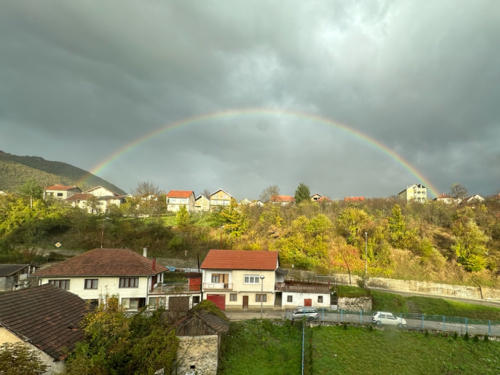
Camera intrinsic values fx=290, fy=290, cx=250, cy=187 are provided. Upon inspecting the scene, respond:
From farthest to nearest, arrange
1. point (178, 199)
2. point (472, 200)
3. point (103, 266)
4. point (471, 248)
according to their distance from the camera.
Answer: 1. point (178, 199)
2. point (472, 200)
3. point (471, 248)
4. point (103, 266)

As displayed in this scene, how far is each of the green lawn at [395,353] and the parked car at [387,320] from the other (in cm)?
84

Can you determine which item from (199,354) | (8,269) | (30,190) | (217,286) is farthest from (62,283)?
(30,190)

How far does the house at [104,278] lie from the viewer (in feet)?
99.1

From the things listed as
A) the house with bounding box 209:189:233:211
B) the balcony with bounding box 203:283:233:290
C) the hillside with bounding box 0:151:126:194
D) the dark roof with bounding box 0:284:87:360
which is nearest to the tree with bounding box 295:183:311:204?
the house with bounding box 209:189:233:211

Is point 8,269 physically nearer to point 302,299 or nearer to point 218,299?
point 218,299

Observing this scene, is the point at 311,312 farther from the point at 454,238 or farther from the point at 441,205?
the point at 441,205

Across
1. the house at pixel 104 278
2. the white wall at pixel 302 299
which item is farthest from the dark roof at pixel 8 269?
the white wall at pixel 302 299

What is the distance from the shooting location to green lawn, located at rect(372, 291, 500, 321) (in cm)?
3472

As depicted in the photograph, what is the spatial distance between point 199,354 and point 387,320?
17046 millimetres

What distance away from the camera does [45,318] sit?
44.4 ft

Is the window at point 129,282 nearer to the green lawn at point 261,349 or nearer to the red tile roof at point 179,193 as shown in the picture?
the green lawn at point 261,349

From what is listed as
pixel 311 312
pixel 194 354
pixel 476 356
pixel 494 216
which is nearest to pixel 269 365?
pixel 194 354

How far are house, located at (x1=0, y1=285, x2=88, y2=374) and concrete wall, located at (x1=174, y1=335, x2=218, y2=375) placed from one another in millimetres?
6897

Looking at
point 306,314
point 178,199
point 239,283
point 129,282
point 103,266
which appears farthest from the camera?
point 178,199
